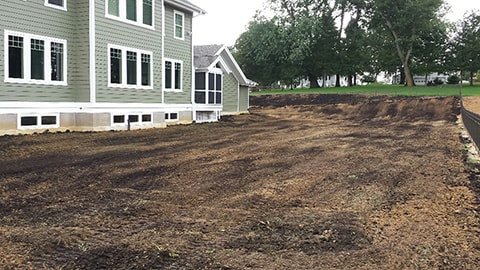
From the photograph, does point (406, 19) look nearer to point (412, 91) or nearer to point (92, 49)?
point (412, 91)

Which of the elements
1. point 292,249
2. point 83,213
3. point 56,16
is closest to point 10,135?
point 56,16

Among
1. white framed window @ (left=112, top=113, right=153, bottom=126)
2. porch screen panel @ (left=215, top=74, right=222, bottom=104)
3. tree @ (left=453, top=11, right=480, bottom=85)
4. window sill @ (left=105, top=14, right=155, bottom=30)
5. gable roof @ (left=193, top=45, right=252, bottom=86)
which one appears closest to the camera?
window sill @ (left=105, top=14, right=155, bottom=30)

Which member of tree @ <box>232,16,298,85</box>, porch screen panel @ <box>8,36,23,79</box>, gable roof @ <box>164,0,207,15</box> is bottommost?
porch screen panel @ <box>8,36,23,79</box>

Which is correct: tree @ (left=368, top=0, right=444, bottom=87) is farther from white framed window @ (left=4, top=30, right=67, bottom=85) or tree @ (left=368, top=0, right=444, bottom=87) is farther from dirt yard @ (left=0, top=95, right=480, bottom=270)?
white framed window @ (left=4, top=30, right=67, bottom=85)

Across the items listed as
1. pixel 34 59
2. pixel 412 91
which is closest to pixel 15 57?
pixel 34 59

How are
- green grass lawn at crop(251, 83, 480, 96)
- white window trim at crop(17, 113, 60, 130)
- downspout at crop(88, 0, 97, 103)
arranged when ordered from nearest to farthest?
white window trim at crop(17, 113, 60, 130) → downspout at crop(88, 0, 97, 103) → green grass lawn at crop(251, 83, 480, 96)

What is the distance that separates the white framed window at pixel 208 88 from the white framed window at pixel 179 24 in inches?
135

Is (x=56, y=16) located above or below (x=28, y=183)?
above

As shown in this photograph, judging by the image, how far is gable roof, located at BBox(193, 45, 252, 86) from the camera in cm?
2473

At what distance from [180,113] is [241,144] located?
340 inches

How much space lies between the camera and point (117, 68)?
16.4m

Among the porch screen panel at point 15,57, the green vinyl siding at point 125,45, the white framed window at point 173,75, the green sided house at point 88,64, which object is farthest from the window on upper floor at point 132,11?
the porch screen panel at point 15,57

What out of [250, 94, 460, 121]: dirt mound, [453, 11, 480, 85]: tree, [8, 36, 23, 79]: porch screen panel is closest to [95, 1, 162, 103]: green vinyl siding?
[8, 36, 23, 79]: porch screen panel

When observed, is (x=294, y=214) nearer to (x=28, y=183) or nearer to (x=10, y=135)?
(x=28, y=183)
